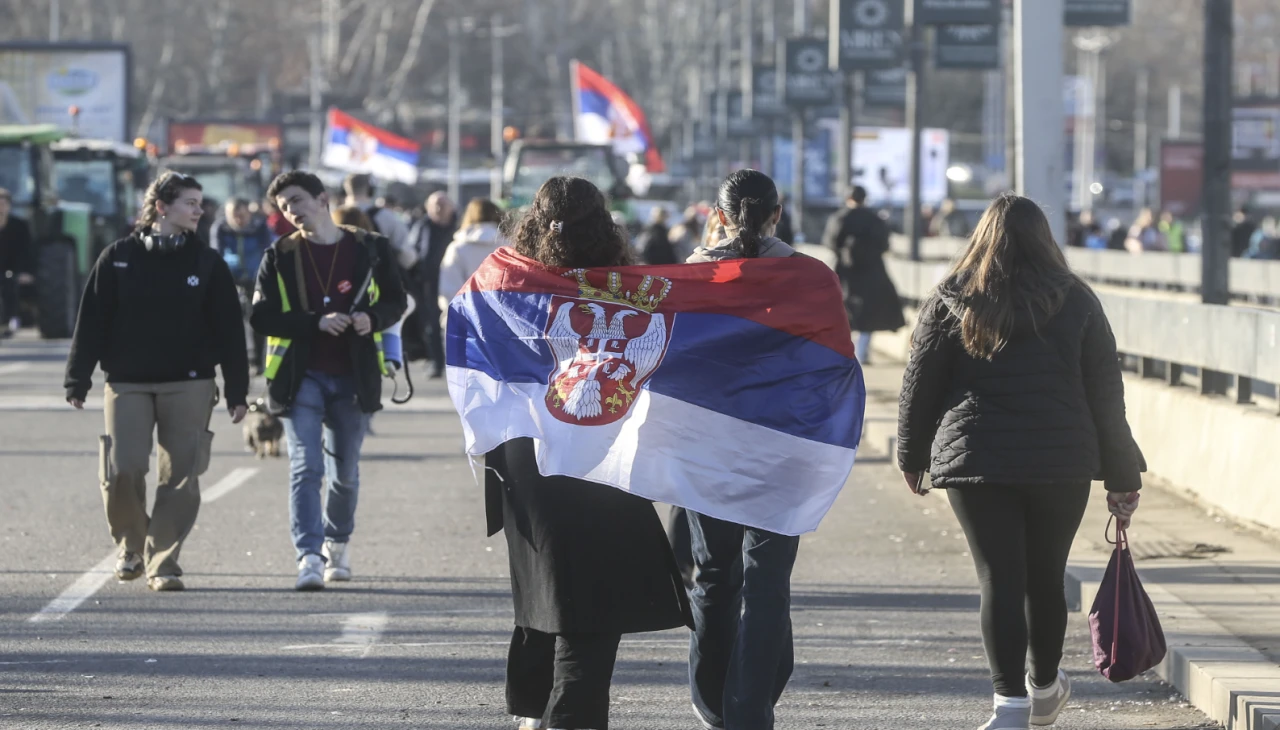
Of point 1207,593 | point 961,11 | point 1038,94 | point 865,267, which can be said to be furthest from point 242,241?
point 1207,593

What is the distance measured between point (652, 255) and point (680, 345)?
19.2 metres

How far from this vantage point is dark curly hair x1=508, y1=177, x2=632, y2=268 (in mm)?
5551

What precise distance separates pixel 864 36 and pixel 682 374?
25788mm

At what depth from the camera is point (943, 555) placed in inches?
400

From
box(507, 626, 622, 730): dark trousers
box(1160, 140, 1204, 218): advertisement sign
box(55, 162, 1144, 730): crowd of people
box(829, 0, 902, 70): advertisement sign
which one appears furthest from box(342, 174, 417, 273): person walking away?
box(1160, 140, 1204, 218): advertisement sign

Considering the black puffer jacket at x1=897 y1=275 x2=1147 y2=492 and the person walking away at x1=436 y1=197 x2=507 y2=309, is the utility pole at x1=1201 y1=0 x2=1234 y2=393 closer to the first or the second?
the person walking away at x1=436 y1=197 x2=507 y2=309

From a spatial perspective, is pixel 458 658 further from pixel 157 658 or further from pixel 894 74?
pixel 894 74

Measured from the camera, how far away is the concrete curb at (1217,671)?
247 inches

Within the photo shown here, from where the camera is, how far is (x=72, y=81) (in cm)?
3469

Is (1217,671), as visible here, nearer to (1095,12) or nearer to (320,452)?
(320,452)

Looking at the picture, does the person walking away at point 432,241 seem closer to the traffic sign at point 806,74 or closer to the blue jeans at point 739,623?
the blue jeans at point 739,623

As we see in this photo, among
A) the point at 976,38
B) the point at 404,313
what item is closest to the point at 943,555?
the point at 404,313

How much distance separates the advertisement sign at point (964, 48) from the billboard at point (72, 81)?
1399 cm

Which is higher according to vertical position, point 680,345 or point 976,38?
point 976,38
